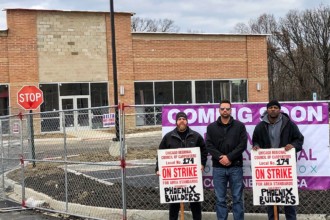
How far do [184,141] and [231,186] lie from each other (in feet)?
3.08

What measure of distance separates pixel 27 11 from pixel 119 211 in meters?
22.9

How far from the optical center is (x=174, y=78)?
3234 centimetres

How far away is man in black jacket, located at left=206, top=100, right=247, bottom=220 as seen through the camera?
6625mm

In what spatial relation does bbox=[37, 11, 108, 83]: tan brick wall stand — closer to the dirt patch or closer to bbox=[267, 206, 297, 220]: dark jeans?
the dirt patch

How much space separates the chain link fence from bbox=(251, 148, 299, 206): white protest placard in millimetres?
1157

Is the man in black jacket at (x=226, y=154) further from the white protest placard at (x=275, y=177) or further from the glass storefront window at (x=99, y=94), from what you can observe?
the glass storefront window at (x=99, y=94)

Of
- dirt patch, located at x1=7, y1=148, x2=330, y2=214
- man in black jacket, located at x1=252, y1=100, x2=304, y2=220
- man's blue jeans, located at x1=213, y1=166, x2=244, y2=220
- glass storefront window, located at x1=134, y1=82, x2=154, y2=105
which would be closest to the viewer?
man in black jacket, located at x1=252, y1=100, x2=304, y2=220

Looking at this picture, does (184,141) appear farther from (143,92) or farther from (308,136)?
(143,92)

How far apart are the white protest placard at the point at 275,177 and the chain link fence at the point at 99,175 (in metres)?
1.16

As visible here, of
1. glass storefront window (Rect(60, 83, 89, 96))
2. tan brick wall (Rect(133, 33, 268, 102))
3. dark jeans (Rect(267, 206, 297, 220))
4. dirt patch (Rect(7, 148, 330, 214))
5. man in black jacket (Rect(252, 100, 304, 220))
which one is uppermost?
tan brick wall (Rect(133, 33, 268, 102))

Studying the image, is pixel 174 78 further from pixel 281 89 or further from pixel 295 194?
pixel 281 89

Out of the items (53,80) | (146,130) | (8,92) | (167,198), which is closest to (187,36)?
(53,80)

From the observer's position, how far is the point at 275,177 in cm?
640

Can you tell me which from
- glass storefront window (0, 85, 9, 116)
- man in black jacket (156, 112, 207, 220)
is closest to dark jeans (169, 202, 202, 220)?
man in black jacket (156, 112, 207, 220)
